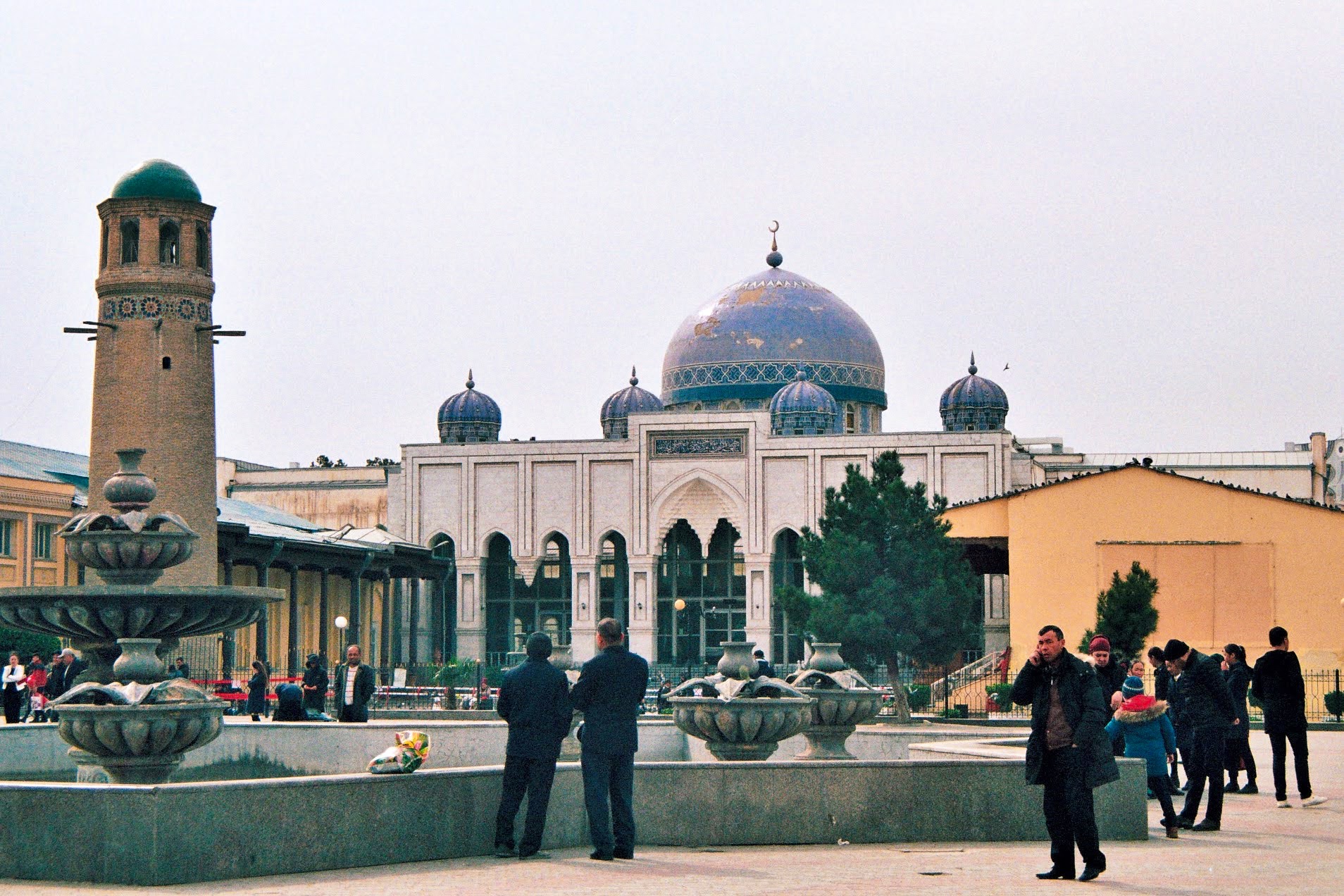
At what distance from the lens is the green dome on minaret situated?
30672mm

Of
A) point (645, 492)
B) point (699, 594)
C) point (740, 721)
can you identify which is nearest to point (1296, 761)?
point (740, 721)

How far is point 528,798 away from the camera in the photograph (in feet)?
33.9

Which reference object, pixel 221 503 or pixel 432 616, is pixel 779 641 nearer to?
pixel 432 616

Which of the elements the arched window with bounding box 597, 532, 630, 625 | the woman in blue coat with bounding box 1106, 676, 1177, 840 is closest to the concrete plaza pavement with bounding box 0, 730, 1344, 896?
the woman in blue coat with bounding box 1106, 676, 1177, 840

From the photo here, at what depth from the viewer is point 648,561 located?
53.0 meters

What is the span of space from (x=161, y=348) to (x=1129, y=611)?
49.8 feet

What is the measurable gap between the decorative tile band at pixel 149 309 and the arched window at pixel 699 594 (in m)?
24.7

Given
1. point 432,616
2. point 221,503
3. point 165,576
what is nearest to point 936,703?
point 165,576

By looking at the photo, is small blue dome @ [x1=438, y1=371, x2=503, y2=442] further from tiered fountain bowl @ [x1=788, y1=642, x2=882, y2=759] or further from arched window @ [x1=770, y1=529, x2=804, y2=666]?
tiered fountain bowl @ [x1=788, y1=642, x2=882, y2=759]

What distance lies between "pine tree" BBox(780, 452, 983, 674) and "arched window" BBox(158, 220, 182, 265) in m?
11.2

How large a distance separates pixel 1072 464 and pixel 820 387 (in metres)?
7.41

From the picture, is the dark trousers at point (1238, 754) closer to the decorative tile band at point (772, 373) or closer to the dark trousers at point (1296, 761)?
the dark trousers at point (1296, 761)

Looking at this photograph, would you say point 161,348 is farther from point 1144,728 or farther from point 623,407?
point 623,407

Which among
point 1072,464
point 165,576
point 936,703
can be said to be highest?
point 1072,464
